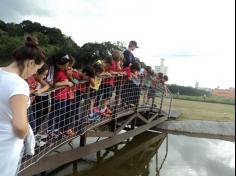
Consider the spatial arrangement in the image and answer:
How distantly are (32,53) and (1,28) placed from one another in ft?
128

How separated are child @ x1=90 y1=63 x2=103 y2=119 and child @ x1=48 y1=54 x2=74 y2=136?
0.70 metres

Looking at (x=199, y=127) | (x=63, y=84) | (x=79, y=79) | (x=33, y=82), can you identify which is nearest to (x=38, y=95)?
(x=33, y=82)

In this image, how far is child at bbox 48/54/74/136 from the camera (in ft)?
18.4

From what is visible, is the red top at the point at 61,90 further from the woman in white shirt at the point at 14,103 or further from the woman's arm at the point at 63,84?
the woman in white shirt at the point at 14,103

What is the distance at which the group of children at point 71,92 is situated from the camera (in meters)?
5.39

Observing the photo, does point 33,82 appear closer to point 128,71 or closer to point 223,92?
point 128,71

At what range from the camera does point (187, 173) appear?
876 centimetres

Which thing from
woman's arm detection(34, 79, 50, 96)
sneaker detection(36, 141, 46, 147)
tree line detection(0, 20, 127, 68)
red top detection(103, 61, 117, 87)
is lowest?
sneaker detection(36, 141, 46, 147)

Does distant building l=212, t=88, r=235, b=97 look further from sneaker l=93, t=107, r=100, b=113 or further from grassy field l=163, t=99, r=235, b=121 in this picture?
sneaker l=93, t=107, r=100, b=113

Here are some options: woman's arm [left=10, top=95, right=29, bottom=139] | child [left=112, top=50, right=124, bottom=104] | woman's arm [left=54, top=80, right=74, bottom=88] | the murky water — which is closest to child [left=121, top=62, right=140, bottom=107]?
child [left=112, top=50, right=124, bottom=104]

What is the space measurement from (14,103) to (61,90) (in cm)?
368

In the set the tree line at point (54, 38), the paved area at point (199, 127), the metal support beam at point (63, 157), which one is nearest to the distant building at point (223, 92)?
the tree line at point (54, 38)

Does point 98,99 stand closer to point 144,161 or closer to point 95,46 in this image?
point 144,161

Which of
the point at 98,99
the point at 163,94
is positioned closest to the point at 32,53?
the point at 98,99
